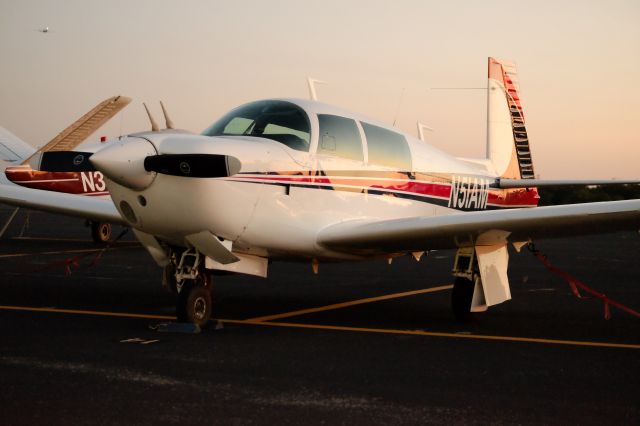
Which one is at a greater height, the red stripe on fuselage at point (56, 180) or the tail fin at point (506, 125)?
the tail fin at point (506, 125)

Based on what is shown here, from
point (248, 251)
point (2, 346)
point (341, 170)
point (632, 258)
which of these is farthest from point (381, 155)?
point (632, 258)

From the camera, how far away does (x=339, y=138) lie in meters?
9.05

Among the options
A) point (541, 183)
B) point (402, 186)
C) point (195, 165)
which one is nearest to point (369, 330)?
point (402, 186)

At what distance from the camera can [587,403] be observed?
5.20 meters

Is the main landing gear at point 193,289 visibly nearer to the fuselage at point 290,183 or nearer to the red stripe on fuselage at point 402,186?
the fuselage at point 290,183

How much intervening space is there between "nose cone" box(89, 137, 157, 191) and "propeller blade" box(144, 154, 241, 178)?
A: 80mm

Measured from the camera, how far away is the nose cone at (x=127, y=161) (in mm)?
7043

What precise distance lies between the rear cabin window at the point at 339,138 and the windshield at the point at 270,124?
9.1 inches

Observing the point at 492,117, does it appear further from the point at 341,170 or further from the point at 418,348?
the point at 418,348

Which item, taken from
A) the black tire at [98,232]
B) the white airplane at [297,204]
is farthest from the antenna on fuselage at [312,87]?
the black tire at [98,232]

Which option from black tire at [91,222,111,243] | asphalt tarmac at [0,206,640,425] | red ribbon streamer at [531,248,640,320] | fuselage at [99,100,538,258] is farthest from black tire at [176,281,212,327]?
black tire at [91,222,111,243]

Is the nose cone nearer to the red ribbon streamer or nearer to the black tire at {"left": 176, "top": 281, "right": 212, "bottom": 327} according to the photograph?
the black tire at {"left": 176, "top": 281, "right": 212, "bottom": 327}

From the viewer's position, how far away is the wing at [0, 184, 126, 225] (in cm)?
1070

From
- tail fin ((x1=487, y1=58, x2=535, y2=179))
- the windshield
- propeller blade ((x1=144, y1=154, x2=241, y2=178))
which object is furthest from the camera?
tail fin ((x1=487, y1=58, x2=535, y2=179))
